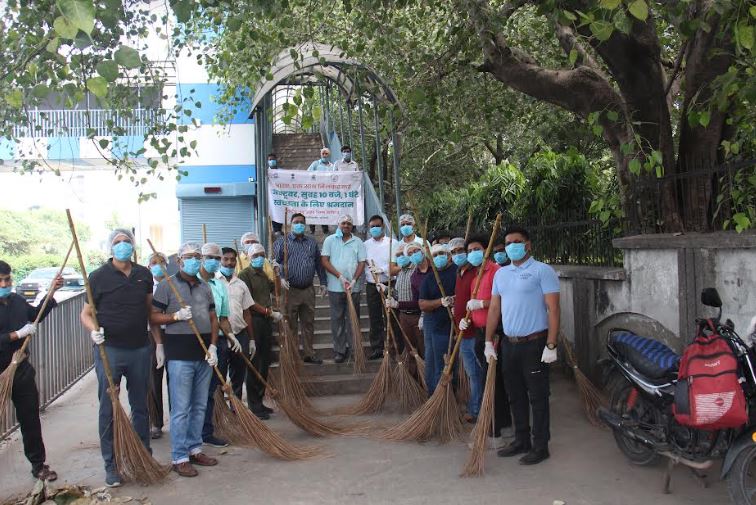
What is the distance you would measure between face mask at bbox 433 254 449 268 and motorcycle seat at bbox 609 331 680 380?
2034 millimetres

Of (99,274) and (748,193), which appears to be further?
(748,193)

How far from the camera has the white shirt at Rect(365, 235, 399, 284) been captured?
8.62 m

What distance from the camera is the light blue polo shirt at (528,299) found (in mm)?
5297

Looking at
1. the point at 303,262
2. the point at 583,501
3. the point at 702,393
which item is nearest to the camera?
the point at 702,393

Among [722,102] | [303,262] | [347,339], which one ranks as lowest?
[347,339]

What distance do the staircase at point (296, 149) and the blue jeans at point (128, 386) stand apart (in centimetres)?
1093

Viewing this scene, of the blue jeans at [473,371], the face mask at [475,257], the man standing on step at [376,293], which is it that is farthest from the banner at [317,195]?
the blue jeans at [473,371]

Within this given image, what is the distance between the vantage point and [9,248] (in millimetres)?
40375

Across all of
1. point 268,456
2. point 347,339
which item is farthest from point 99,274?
point 347,339

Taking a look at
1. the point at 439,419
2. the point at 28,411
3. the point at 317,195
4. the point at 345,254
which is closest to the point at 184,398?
the point at 28,411

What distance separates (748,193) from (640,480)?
2.44 m

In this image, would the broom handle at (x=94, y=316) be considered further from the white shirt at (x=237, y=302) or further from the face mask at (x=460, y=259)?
the face mask at (x=460, y=259)

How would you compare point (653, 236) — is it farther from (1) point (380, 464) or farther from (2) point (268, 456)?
(2) point (268, 456)

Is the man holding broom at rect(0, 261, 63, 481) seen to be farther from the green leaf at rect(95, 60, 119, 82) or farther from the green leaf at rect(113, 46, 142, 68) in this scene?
the green leaf at rect(113, 46, 142, 68)
